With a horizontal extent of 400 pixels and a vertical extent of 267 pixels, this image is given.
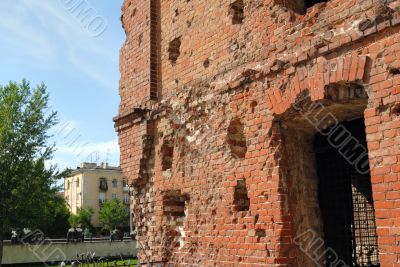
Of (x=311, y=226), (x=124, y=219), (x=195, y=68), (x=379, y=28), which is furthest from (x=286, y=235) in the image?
(x=124, y=219)

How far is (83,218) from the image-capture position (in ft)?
175

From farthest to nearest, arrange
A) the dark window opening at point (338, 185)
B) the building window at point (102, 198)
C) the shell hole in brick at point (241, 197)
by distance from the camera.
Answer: the building window at point (102, 198)
the dark window opening at point (338, 185)
the shell hole in brick at point (241, 197)

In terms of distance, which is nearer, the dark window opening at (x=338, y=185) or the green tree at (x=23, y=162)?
the dark window opening at (x=338, y=185)

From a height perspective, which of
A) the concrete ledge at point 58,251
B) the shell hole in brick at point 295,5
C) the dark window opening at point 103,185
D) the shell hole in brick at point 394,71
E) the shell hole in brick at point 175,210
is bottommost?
the concrete ledge at point 58,251

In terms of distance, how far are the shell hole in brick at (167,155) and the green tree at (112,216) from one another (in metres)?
48.2

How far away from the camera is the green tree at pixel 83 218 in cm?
5169

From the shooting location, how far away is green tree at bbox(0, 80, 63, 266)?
57.1 ft

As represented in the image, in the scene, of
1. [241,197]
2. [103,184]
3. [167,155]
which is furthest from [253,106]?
[103,184]

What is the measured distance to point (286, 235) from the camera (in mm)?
4996

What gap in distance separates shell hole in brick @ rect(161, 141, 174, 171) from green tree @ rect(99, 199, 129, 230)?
48.2 meters

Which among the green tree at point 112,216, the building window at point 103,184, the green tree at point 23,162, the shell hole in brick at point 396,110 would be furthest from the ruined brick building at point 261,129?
the building window at point 103,184

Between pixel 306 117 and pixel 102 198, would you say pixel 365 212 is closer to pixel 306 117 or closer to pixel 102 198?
pixel 306 117

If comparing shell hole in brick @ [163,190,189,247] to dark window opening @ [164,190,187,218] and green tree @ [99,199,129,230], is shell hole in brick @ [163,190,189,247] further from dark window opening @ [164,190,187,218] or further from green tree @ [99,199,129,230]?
green tree @ [99,199,129,230]

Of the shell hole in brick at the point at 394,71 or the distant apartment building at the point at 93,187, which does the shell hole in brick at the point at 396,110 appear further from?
the distant apartment building at the point at 93,187
